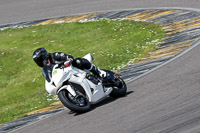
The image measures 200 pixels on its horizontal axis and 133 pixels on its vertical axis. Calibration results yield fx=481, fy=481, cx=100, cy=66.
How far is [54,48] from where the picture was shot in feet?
52.3

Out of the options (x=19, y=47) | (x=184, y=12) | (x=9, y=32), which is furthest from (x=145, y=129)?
(x=9, y=32)

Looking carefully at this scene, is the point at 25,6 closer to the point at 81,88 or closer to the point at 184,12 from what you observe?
the point at 184,12

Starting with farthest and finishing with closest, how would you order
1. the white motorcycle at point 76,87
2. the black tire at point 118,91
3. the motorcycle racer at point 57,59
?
1. the black tire at point 118,91
2. the motorcycle racer at point 57,59
3. the white motorcycle at point 76,87

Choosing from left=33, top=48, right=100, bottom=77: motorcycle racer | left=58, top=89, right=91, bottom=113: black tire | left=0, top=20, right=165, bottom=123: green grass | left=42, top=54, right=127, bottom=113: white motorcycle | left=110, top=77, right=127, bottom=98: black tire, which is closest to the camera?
left=58, top=89, right=91, bottom=113: black tire

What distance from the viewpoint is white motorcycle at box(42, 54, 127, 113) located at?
28.9 feet

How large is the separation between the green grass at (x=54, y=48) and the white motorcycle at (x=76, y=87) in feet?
5.71

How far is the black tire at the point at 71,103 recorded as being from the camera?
8648 millimetres

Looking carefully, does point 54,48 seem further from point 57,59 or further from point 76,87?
point 76,87

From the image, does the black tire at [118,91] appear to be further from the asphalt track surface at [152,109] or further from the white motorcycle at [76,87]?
the asphalt track surface at [152,109]

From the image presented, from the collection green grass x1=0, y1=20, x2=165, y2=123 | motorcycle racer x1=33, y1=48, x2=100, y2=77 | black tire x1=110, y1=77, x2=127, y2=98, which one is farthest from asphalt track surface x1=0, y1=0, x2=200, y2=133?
green grass x1=0, y1=20, x2=165, y2=123

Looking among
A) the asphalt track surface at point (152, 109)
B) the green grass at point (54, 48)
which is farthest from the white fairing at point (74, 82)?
the green grass at point (54, 48)

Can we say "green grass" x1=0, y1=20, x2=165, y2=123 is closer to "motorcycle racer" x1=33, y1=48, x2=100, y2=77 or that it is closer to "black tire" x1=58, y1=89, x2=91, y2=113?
"motorcycle racer" x1=33, y1=48, x2=100, y2=77

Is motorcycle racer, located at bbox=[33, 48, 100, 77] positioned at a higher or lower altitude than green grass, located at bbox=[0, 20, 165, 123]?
higher

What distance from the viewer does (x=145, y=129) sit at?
23.1 feet
